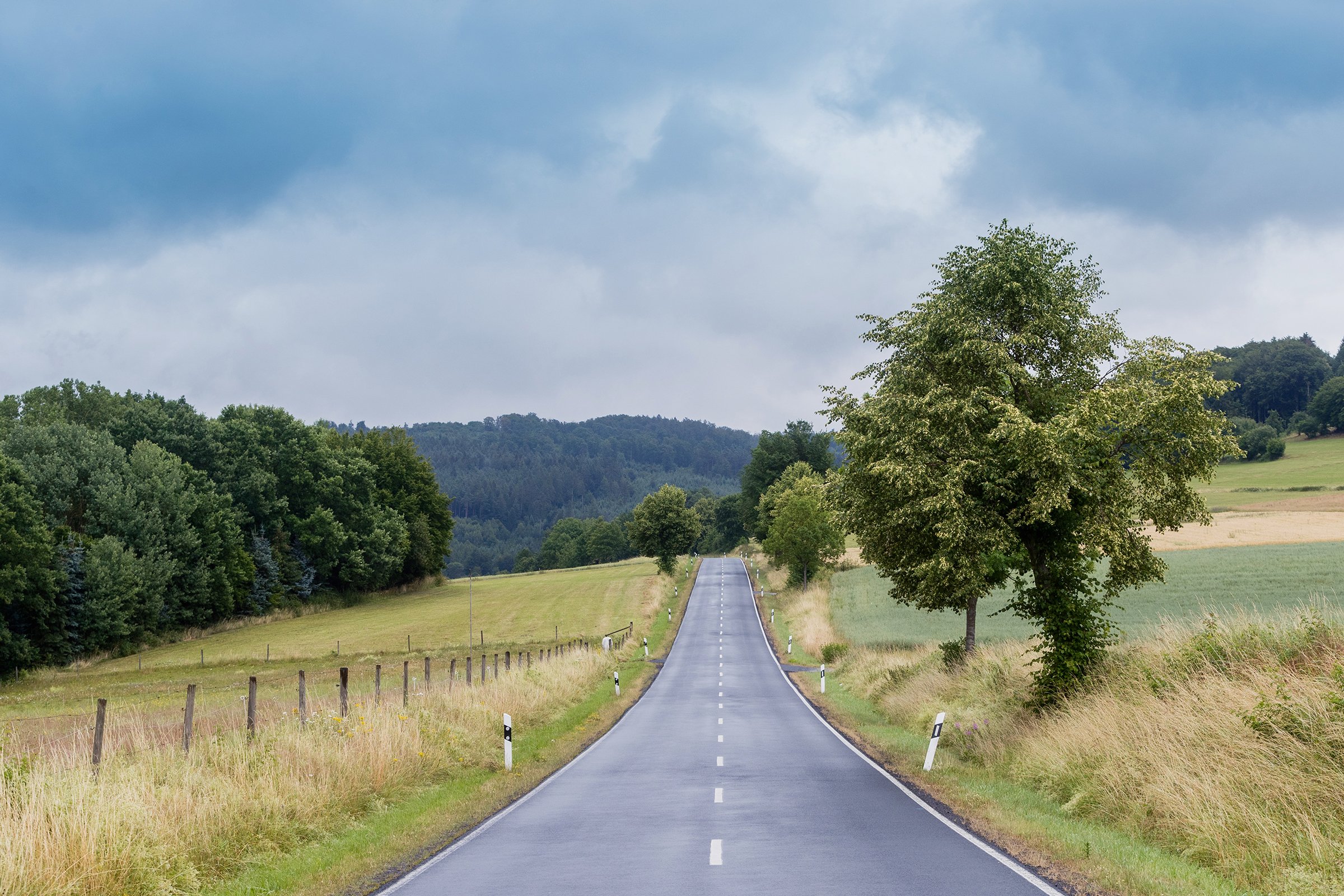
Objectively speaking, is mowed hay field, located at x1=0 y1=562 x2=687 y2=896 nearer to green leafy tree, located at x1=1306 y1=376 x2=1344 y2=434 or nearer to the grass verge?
the grass verge

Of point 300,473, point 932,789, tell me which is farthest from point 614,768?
point 300,473

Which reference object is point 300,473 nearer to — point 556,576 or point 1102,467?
point 556,576

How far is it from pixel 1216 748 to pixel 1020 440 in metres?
9.79

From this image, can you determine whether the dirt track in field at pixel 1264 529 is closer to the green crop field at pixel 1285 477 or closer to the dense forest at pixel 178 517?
the green crop field at pixel 1285 477

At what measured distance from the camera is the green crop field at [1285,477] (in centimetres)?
9544

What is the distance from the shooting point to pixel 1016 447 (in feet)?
67.3

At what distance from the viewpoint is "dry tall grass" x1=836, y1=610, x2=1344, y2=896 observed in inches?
376

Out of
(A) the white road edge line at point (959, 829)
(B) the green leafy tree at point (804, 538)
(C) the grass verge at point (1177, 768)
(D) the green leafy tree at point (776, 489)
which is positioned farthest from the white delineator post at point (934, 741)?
(D) the green leafy tree at point (776, 489)

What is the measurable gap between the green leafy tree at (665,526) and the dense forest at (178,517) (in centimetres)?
2265

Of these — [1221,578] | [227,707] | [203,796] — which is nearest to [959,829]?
[203,796]

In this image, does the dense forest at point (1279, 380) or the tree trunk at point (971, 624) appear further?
the dense forest at point (1279, 380)

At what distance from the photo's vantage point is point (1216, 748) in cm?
1148

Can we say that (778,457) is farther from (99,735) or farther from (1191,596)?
(99,735)

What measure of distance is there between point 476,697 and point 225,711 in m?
6.42
